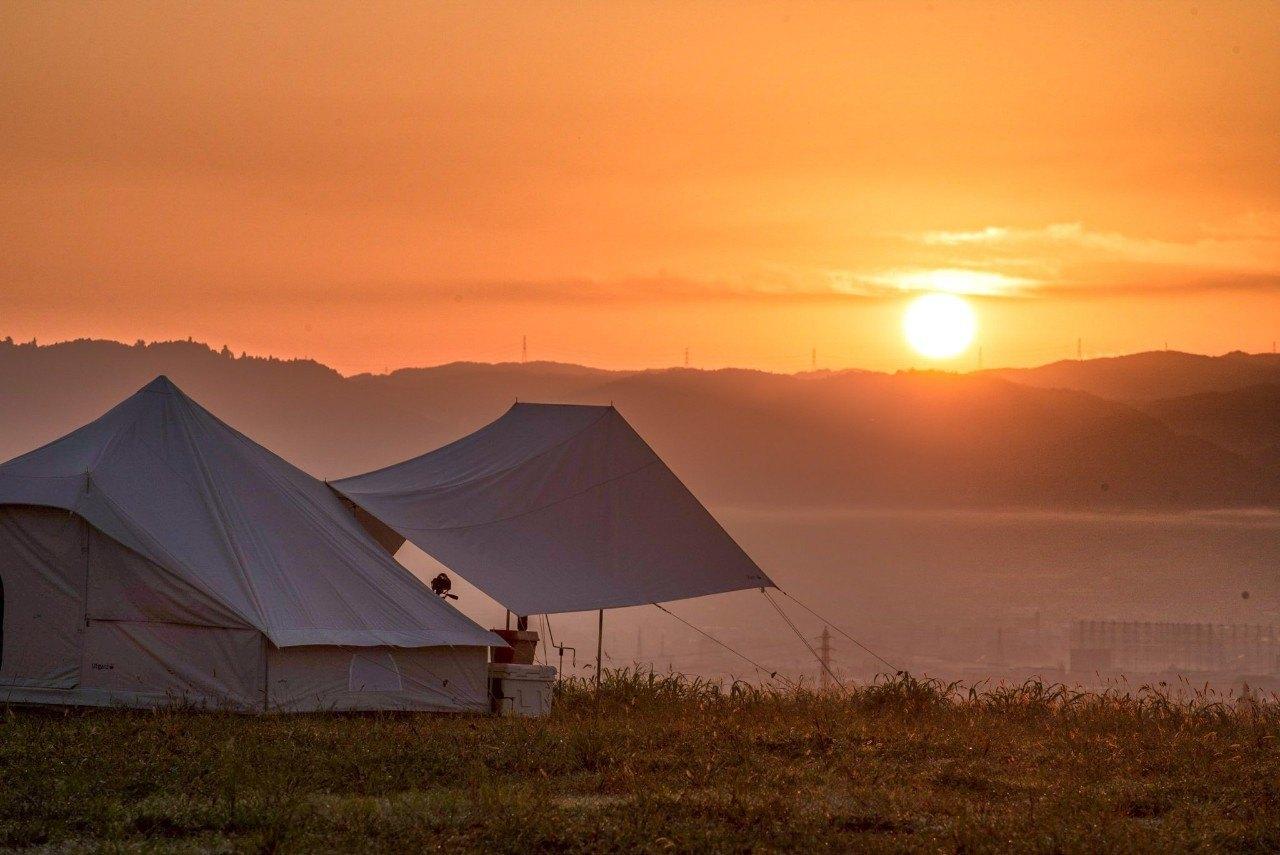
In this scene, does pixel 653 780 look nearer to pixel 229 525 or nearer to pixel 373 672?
pixel 373 672

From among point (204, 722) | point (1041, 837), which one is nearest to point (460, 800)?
point (1041, 837)

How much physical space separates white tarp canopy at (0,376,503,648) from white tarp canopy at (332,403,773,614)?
122 cm

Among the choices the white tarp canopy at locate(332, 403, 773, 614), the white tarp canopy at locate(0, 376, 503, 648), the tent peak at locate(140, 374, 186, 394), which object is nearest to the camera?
the white tarp canopy at locate(0, 376, 503, 648)

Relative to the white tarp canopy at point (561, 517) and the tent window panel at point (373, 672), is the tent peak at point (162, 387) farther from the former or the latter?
the tent window panel at point (373, 672)

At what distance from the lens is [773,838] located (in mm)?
8453

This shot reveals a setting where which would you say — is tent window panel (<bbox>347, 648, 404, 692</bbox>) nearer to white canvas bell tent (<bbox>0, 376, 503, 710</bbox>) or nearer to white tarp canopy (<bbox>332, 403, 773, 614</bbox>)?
white canvas bell tent (<bbox>0, 376, 503, 710</bbox>)

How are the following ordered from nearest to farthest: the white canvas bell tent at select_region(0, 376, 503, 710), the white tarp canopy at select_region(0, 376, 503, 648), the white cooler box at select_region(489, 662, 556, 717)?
1. the white canvas bell tent at select_region(0, 376, 503, 710)
2. the white tarp canopy at select_region(0, 376, 503, 648)
3. the white cooler box at select_region(489, 662, 556, 717)

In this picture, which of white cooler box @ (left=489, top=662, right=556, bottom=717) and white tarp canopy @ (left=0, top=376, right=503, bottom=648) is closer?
white tarp canopy @ (left=0, top=376, right=503, bottom=648)

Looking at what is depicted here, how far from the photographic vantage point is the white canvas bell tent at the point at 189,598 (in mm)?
13664

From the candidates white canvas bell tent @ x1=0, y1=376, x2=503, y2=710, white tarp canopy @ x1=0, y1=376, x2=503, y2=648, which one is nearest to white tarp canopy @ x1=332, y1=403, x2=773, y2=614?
white tarp canopy @ x1=0, y1=376, x2=503, y2=648

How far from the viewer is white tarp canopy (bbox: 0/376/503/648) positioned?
45.7ft

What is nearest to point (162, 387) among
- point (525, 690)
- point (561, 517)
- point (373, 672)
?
point (373, 672)

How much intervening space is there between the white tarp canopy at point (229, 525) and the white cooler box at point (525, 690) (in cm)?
38

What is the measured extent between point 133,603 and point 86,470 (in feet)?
4.36
